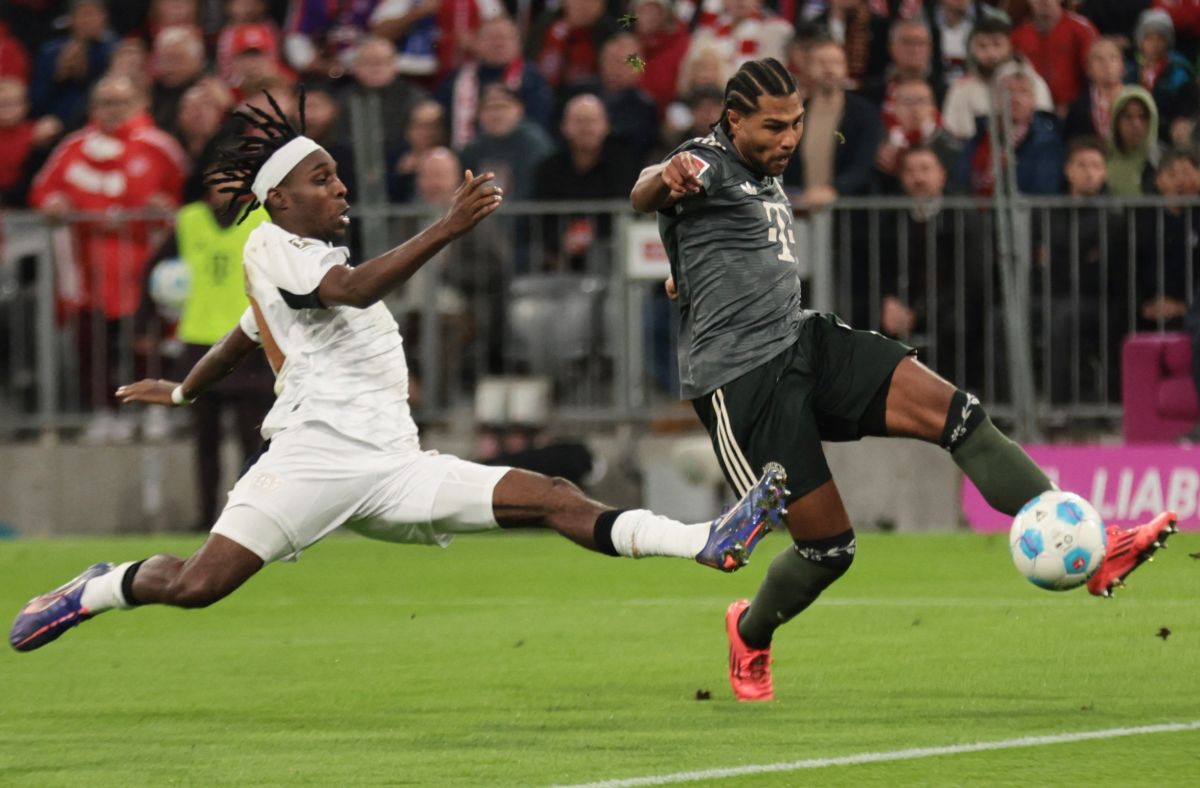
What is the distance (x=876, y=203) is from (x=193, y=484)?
5.08 m

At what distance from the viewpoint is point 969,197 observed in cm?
1582

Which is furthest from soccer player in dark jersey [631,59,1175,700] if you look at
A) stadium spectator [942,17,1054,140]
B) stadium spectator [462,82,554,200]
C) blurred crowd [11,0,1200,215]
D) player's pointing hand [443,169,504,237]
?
stadium spectator [462,82,554,200]

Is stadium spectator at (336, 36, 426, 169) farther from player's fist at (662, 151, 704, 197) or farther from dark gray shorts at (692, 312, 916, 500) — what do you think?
player's fist at (662, 151, 704, 197)

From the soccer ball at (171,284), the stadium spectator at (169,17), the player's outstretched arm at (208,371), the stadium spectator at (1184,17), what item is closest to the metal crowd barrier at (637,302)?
the soccer ball at (171,284)

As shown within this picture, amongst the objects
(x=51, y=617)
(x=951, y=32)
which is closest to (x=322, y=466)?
(x=51, y=617)

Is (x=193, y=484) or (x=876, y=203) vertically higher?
(x=876, y=203)

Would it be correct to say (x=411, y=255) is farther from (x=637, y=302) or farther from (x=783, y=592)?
(x=637, y=302)

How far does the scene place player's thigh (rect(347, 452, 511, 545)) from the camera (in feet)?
26.1

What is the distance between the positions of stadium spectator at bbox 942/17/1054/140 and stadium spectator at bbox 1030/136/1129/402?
1.98 ft

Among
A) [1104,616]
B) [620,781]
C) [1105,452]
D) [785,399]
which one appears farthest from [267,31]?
[620,781]

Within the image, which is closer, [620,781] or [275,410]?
[620,781]

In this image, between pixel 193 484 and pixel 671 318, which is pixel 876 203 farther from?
pixel 193 484

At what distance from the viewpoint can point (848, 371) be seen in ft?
25.6

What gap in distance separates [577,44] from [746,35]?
1554 mm
